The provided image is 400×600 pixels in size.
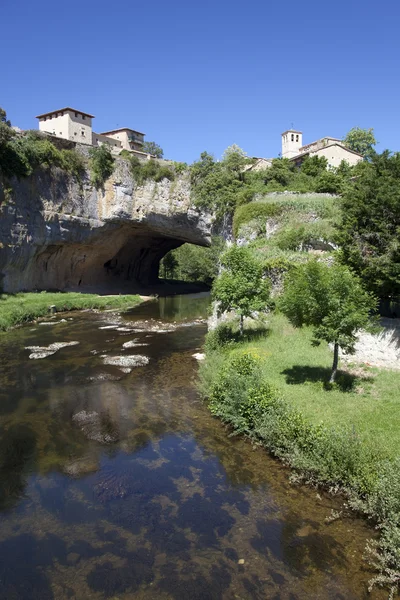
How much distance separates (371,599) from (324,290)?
8289mm

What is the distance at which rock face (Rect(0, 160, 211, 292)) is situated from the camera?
39.1 metres

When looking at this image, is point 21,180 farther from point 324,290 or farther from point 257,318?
point 324,290

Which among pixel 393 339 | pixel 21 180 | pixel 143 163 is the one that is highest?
pixel 143 163

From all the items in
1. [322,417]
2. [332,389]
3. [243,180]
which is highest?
[243,180]

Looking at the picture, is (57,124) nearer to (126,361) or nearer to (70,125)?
(70,125)

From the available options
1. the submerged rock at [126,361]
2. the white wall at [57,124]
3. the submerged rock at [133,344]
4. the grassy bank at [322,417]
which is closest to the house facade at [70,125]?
the white wall at [57,124]

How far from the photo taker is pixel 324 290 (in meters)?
13.5

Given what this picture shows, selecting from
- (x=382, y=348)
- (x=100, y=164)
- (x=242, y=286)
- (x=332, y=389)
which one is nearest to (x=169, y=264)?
(x=100, y=164)

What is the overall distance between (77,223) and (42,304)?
35.4 feet

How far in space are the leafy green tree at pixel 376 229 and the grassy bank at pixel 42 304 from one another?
23.3 m

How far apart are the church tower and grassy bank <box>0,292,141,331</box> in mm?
47064

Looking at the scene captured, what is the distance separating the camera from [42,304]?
3684cm

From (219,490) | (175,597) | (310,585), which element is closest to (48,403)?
(219,490)

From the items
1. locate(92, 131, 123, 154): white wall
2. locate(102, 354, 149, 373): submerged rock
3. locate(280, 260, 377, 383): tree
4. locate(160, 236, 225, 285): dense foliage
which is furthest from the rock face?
locate(280, 260, 377, 383): tree
